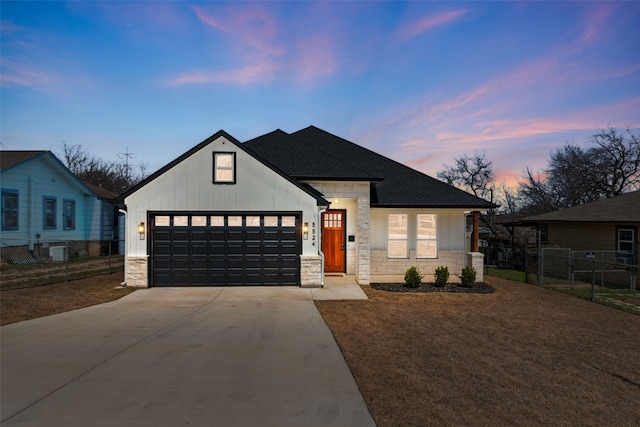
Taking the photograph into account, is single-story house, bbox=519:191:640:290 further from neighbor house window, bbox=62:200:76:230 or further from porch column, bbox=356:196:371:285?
neighbor house window, bbox=62:200:76:230

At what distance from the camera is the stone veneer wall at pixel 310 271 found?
1173 cm

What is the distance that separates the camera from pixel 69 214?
21359 mm

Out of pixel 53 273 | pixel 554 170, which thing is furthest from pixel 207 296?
pixel 554 170

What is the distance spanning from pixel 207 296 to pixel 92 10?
41.9 ft

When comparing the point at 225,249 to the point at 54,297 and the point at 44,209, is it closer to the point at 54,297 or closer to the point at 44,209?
the point at 54,297

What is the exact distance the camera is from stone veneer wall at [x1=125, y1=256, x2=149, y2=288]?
1155 centimetres

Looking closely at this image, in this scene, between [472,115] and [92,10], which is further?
[472,115]

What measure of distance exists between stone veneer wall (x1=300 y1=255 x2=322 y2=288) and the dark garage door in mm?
296

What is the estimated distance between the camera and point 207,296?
1048 centimetres

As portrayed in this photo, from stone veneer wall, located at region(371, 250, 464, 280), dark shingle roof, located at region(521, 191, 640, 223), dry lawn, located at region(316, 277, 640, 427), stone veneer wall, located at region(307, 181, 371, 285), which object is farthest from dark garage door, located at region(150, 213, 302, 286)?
dark shingle roof, located at region(521, 191, 640, 223)

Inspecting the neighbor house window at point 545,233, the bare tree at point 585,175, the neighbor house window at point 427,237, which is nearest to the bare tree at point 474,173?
the bare tree at point 585,175

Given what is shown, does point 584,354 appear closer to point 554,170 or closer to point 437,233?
point 437,233

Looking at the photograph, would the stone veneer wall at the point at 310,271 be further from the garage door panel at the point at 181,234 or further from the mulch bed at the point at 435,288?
the garage door panel at the point at 181,234

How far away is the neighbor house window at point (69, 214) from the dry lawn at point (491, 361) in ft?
66.8
